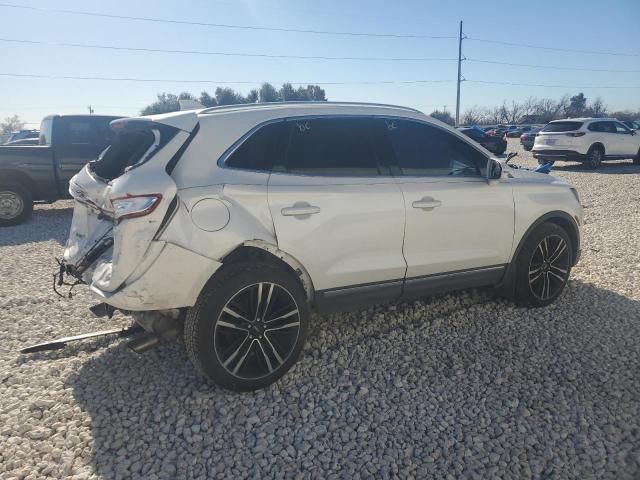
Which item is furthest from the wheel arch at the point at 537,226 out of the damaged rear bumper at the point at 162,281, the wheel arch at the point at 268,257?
the damaged rear bumper at the point at 162,281

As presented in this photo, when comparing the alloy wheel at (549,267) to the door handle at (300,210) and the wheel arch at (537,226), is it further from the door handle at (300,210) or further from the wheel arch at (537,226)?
the door handle at (300,210)

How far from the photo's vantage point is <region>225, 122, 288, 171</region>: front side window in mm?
2998

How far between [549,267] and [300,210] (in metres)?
2.67

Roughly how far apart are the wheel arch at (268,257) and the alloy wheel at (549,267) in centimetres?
230

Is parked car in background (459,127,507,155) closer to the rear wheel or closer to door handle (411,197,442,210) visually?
the rear wheel

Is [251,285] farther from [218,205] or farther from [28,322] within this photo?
[28,322]

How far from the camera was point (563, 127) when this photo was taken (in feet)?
54.5

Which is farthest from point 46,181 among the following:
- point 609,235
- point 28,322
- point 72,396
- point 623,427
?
point 609,235

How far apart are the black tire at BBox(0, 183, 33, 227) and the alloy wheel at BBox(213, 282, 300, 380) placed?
288 inches

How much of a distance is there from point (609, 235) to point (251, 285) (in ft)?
21.6

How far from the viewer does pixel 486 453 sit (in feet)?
8.09

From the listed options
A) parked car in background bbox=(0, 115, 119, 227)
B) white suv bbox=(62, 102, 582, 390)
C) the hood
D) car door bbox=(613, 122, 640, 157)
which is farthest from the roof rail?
car door bbox=(613, 122, 640, 157)

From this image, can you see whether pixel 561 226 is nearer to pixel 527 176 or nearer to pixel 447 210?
pixel 527 176

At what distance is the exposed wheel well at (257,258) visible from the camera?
293 centimetres
